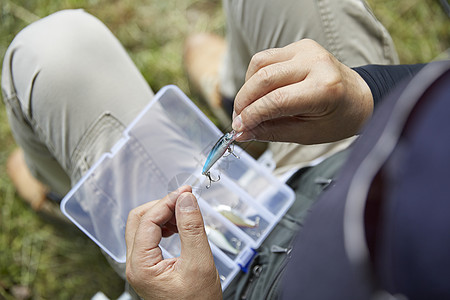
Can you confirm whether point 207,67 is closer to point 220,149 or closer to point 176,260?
point 220,149

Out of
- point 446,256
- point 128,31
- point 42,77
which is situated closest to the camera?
point 446,256

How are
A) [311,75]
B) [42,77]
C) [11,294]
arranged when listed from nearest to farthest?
[311,75] < [42,77] < [11,294]

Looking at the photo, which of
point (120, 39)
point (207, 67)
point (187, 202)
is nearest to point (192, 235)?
point (187, 202)

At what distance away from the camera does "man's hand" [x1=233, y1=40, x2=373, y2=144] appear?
0.66 m

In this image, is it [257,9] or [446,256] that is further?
[257,9]

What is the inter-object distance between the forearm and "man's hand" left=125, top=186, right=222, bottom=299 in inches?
14.8

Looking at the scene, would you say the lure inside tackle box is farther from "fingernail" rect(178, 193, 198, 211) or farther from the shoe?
the shoe

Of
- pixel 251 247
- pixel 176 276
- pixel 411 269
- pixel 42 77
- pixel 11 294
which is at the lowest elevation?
pixel 11 294

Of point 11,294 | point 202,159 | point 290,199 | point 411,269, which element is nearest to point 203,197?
point 202,159

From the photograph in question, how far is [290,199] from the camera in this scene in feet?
3.04

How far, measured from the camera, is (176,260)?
70cm

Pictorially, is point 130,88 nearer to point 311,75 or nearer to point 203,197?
point 203,197

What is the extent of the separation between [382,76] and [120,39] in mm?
1144

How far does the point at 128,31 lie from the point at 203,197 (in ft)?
3.20
